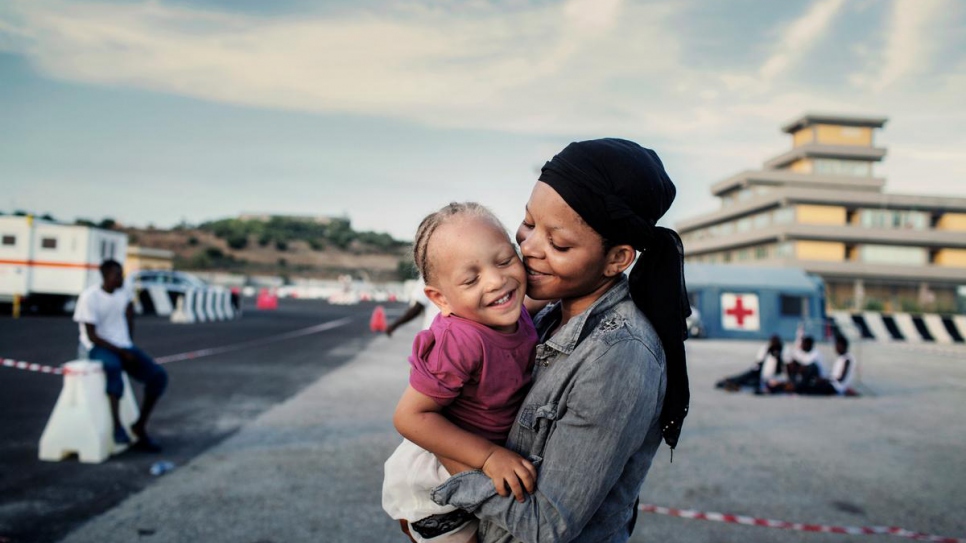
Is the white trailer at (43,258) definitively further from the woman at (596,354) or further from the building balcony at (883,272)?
the building balcony at (883,272)

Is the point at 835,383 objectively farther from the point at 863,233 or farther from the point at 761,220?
the point at 761,220

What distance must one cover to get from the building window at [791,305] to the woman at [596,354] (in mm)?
27461

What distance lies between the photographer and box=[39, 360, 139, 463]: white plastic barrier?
628 cm

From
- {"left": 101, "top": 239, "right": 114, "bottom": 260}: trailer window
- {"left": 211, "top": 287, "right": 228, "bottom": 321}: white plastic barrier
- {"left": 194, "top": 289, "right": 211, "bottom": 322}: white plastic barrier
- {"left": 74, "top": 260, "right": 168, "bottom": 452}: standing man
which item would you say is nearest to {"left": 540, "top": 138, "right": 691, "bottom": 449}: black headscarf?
{"left": 74, "top": 260, "right": 168, "bottom": 452}: standing man

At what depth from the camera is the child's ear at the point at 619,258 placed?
6.14 ft

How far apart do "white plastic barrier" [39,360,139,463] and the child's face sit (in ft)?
18.5

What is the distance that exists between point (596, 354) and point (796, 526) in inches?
170

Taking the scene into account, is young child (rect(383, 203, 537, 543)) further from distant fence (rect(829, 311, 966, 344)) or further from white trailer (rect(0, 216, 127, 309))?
distant fence (rect(829, 311, 966, 344))

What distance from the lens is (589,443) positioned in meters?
1.64

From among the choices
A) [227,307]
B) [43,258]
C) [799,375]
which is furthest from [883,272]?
[43,258]

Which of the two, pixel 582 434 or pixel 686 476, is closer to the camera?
pixel 582 434

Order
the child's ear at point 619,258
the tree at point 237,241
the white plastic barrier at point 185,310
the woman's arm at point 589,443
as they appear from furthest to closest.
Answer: the tree at point 237,241, the white plastic barrier at point 185,310, the child's ear at point 619,258, the woman's arm at point 589,443

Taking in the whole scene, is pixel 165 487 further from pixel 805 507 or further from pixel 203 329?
pixel 203 329

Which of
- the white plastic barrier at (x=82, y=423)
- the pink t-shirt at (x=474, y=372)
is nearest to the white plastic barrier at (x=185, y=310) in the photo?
the white plastic barrier at (x=82, y=423)
